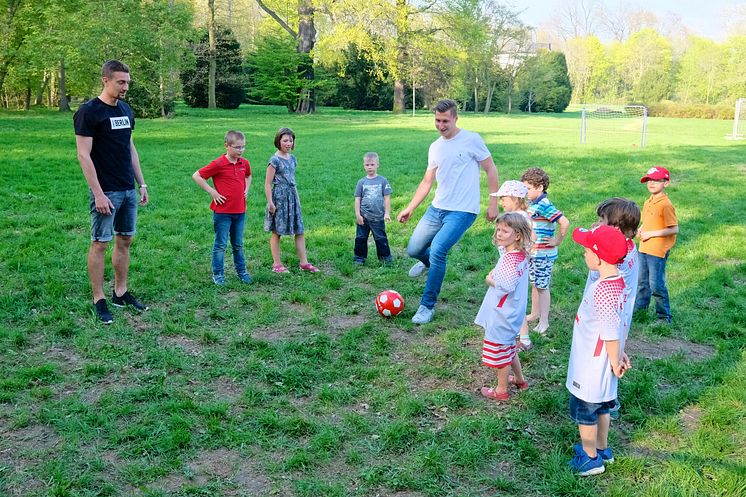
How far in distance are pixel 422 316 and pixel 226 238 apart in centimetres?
249

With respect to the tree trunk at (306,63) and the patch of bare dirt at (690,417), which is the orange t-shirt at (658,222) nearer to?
the patch of bare dirt at (690,417)

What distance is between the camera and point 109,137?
5438mm

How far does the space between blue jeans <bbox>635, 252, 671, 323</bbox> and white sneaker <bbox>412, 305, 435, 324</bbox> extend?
209 centimetres

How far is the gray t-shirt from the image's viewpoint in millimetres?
7652

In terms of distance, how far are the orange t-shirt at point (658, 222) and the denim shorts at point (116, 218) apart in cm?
489

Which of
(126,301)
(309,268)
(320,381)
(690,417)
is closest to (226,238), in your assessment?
(309,268)

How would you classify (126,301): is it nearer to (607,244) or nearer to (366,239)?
(366,239)

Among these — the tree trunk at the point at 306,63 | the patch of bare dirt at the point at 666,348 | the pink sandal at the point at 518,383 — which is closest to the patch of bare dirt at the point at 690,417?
the patch of bare dirt at the point at 666,348

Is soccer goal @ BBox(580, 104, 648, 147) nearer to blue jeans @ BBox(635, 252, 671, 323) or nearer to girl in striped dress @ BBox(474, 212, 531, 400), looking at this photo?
blue jeans @ BBox(635, 252, 671, 323)

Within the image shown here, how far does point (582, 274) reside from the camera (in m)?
7.42

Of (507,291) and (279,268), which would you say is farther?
(279,268)

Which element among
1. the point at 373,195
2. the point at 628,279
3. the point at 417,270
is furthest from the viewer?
the point at 373,195

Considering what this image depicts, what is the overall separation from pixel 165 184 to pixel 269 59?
30.0m

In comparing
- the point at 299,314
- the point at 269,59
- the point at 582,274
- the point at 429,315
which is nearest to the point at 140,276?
the point at 299,314
